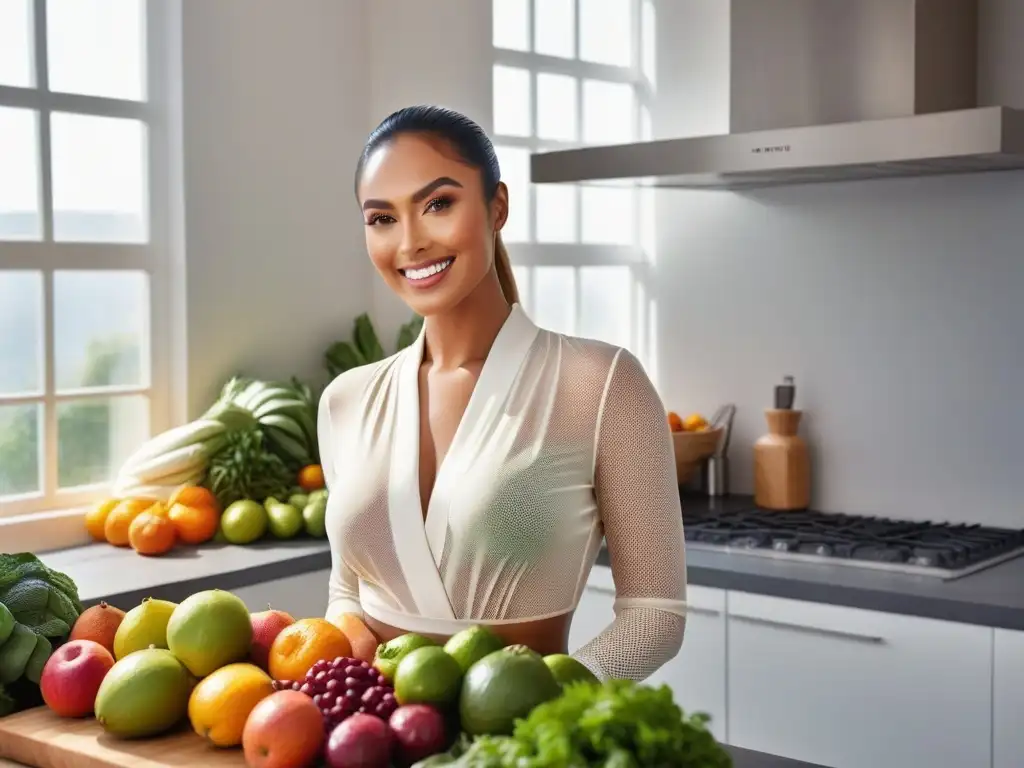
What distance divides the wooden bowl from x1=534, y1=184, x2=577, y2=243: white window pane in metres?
Answer: 0.78

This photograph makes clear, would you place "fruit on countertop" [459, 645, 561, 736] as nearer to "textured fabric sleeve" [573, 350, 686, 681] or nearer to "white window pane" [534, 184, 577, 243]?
"textured fabric sleeve" [573, 350, 686, 681]

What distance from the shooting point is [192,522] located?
10.4 ft

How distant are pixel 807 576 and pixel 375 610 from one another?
138cm

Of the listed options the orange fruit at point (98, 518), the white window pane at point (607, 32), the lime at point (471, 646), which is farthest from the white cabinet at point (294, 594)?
the white window pane at point (607, 32)

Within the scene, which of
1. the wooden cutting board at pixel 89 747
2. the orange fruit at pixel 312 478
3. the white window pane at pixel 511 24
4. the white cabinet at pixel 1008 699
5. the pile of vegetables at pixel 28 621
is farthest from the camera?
the white window pane at pixel 511 24

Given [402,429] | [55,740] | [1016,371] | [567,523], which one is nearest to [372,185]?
[402,429]

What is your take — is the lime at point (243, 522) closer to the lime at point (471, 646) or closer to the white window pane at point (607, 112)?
the white window pane at point (607, 112)

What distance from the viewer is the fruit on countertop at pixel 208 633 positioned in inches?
58.6

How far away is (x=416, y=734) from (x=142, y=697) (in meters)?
0.32

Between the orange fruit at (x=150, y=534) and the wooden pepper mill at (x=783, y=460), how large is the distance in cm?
158

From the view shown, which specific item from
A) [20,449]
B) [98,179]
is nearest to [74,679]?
[20,449]

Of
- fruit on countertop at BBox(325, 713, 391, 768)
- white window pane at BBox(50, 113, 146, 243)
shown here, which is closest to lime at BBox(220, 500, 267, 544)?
white window pane at BBox(50, 113, 146, 243)

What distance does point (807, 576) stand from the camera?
2.87m

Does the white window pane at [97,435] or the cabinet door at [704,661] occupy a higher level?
the white window pane at [97,435]
